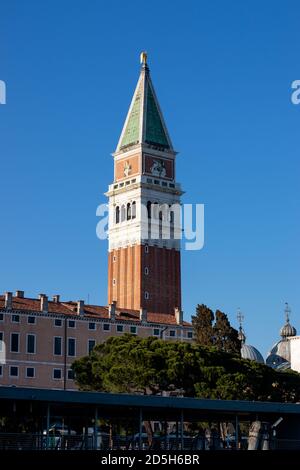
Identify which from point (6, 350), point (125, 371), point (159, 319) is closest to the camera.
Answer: point (125, 371)

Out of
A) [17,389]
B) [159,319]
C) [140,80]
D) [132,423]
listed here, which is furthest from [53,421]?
[140,80]

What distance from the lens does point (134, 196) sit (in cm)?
10350

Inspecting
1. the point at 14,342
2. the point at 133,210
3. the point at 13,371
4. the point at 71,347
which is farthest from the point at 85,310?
the point at 133,210

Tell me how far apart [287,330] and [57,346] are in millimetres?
47282

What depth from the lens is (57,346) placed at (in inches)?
3091

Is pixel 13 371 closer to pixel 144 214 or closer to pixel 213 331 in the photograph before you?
pixel 213 331

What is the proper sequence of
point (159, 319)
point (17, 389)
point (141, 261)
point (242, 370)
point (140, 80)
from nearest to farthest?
point (17, 389)
point (242, 370)
point (159, 319)
point (141, 261)
point (140, 80)

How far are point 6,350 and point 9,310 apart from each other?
3.00 metres

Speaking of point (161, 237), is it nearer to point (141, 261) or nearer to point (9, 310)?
point (141, 261)

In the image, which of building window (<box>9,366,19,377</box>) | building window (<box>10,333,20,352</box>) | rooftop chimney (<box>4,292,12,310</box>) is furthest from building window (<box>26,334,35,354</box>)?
rooftop chimney (<box>4,292,12,310</box>)

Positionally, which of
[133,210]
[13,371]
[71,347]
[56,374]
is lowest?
[56,374]

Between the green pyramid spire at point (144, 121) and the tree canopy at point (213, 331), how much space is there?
38074 mm

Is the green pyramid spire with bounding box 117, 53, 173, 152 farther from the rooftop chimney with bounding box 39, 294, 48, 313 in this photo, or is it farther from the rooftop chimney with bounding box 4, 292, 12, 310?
the rooftop chimney with bounding box 4, 292, 12, 310

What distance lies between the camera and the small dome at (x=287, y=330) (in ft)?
391
